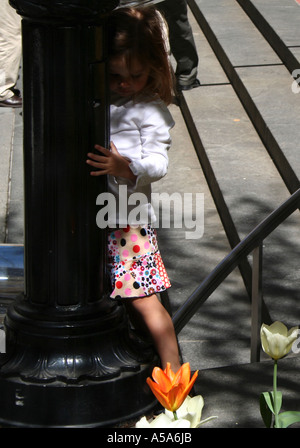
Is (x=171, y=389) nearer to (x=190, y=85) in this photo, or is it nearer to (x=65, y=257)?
(x=65, y=257)

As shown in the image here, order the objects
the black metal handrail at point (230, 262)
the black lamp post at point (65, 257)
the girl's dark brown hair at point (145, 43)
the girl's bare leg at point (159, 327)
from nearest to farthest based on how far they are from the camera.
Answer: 1. the black lamp post at point (65, 257)
2. the girl's dark brown hair at point (145, 43)
3. the girl's bare leg at point (159, 327)
4. the black metal handrail at point (230, 262)

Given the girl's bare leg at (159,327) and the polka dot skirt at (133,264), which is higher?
the polka dot skirt at (133,264)

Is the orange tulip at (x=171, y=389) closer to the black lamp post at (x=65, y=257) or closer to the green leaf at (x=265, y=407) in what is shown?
the green leaf at (x=265, y=407)

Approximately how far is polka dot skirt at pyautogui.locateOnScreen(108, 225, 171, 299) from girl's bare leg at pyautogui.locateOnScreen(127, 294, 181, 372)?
0.04 m

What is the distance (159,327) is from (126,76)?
2.73 feet

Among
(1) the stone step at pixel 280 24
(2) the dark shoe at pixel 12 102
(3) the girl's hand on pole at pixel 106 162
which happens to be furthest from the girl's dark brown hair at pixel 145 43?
(2) the dark shoe at pixel 12 102

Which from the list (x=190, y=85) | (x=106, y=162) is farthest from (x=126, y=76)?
(x=190, y=85)

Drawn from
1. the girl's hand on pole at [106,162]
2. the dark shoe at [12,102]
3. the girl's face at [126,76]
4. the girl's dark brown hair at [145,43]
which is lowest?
the girl's hand on pole at [106,162]

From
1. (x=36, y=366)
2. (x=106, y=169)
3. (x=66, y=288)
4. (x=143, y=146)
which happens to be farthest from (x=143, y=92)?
(x=36, y=366)

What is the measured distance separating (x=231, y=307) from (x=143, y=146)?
236 centimetres

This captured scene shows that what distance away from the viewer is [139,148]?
2.82 m

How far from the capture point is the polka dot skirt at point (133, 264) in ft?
9.41

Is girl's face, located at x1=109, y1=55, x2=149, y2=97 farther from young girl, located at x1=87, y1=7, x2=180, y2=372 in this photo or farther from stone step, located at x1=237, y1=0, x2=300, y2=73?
stone step, located at x1=237, y1=0, x2=300, y2=73

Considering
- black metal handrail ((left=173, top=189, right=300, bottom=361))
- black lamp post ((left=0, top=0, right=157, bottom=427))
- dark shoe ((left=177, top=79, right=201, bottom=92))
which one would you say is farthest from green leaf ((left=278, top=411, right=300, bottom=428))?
dark shoe ((left=177, top=79, right=201, bottom=92))
